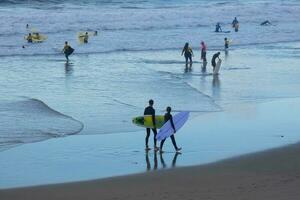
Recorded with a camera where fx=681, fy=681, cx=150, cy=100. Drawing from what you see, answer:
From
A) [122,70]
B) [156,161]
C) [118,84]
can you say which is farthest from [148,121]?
[122,70]

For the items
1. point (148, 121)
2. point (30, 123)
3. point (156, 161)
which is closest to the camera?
point (156, 161)

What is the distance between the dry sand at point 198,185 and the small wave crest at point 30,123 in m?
3.86

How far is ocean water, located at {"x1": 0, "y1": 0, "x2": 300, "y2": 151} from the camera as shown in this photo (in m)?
19.4

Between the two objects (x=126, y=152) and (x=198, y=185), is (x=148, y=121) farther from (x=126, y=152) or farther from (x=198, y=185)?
(x=198, y=185)

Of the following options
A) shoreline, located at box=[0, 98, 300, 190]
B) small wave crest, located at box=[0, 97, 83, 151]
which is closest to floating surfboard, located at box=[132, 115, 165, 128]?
shoreline, located at box=[0, 98, 300, 190]

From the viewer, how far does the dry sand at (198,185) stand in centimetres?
1118

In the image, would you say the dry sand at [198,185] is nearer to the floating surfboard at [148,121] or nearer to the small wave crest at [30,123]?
the floating surfboard at [148,121]

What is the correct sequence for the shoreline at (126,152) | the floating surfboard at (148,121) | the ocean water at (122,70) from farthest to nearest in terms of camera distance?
the ocean water at (122,70) → the floating surfboard at (148,121) → the shoreline at (126,152)

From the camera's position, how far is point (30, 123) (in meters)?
18.2

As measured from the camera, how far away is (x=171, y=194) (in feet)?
37.0

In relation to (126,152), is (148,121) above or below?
above

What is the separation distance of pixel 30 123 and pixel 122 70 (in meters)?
12.3

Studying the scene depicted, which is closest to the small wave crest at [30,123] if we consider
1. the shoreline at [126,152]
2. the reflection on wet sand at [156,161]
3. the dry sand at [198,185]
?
the shoreline at [126,152]

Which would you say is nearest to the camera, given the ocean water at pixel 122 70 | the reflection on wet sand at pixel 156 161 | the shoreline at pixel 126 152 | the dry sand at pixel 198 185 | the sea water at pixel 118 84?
the dry sand at pixel 198 185
